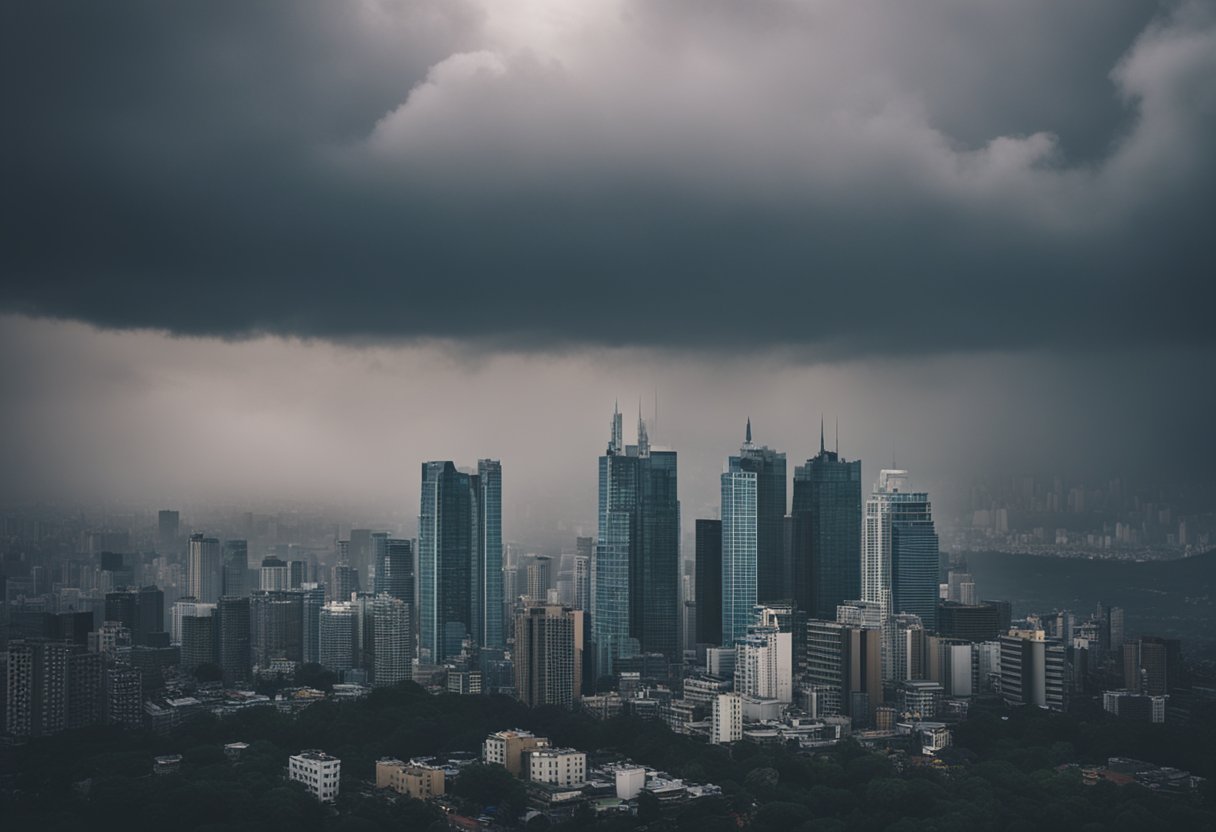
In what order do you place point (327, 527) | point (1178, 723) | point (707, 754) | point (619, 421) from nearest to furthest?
point (707, 754)
point (1178, 723)
point (327, 527)
point (619, 421)

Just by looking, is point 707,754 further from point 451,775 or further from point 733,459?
point 733,459

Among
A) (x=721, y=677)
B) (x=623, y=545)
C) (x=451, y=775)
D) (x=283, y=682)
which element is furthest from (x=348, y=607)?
(x=451, y=775)

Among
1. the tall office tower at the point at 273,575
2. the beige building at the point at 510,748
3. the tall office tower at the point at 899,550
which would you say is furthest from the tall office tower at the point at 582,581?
the beige building at the point at 510,748

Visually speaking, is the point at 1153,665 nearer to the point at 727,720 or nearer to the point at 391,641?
the point at 727,720

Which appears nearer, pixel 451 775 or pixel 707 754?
pixel 451 775

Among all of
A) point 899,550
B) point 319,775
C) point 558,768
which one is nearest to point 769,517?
point 899,550

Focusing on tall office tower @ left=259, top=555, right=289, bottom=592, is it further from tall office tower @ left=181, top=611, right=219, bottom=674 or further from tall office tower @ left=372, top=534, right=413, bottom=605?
tall office tower @ left=181, top=611, right=219, bottom=674
